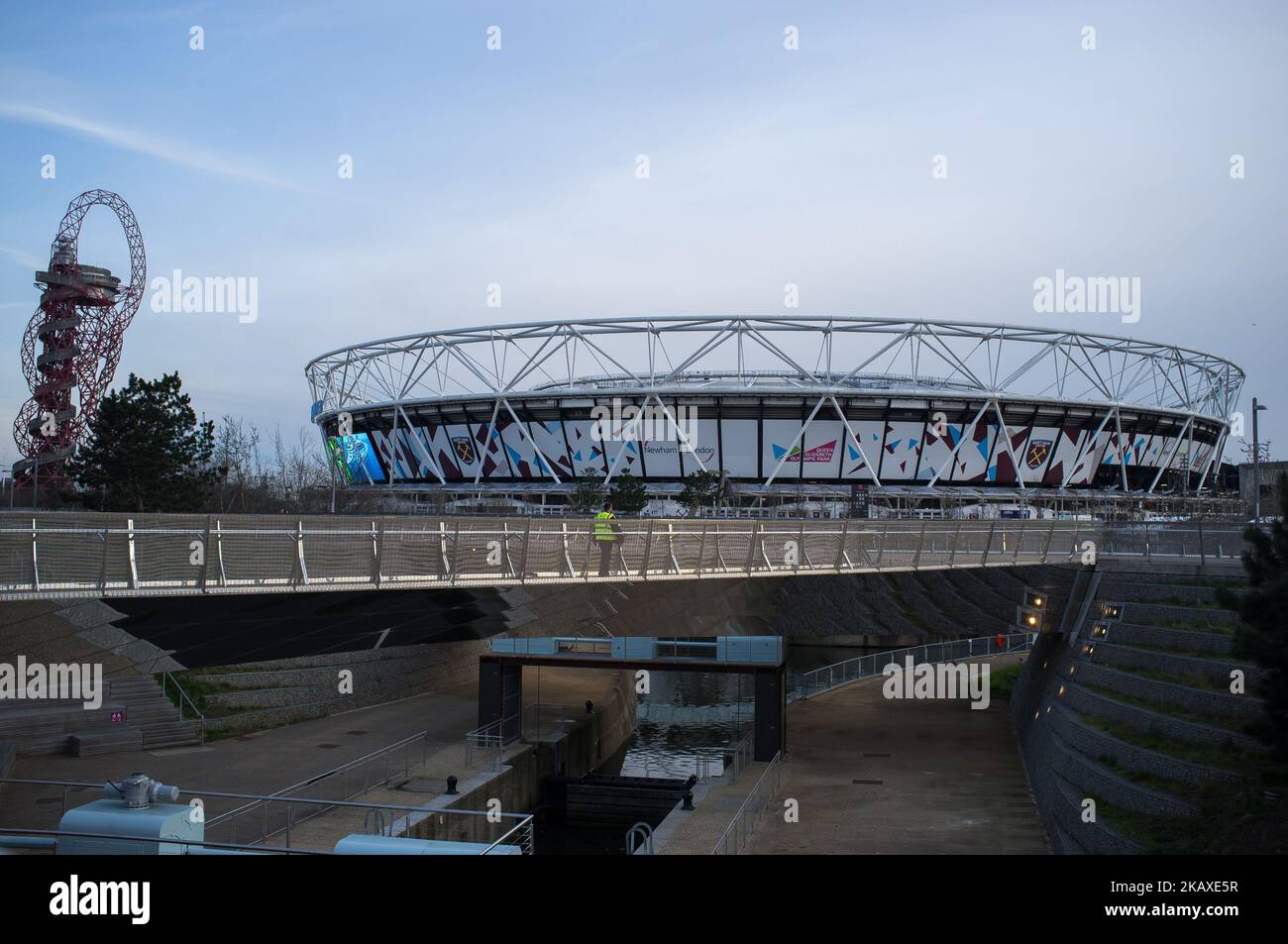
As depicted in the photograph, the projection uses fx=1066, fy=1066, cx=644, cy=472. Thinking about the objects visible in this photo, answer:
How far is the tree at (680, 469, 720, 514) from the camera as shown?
61.1 metres

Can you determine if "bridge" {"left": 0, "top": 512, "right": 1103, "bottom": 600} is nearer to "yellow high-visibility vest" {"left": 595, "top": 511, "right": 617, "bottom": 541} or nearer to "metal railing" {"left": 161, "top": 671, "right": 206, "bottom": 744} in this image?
"yellow high-visibility vest" {"left": 595, "top": 511, "right": 617, "bottom": 541}

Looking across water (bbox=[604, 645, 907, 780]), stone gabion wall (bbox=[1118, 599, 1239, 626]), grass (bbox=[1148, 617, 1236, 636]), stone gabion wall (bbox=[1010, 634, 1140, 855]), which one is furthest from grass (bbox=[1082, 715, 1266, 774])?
water (bbox=[604, 645, 907, 780])

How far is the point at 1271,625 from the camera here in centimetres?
1594

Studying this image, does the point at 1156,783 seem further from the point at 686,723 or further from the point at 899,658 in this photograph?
the point at 686,723

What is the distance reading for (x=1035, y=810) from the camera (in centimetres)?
2473

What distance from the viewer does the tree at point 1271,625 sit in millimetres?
15188

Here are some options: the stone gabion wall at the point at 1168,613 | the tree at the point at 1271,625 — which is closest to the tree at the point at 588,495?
the stone gabion wall at the point at 1168,613

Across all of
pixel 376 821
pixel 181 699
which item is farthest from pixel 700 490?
pixel 376 821

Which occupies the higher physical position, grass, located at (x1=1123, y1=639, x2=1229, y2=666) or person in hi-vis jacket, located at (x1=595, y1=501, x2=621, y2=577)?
person in hi-vis jacket, located at (x1=595, y1=501, x2=621, y2=577)

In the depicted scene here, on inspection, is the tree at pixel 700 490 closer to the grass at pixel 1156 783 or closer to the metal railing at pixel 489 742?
the metal railing at pixel 489 742

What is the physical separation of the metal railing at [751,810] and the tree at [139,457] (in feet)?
65.8

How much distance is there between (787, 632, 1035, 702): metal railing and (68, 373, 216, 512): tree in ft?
77.3
